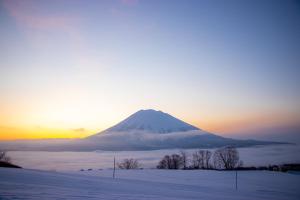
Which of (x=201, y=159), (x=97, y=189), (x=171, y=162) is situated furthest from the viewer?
(x=201, y=159)

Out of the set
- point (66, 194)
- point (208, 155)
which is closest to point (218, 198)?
point (66, 194)

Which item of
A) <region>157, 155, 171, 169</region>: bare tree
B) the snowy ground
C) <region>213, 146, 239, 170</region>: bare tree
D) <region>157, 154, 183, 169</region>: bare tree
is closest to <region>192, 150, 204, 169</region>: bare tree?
<region>213, 146, 239, 170</region>: bare tree

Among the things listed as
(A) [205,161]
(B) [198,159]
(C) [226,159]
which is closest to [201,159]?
(B) [198,159]

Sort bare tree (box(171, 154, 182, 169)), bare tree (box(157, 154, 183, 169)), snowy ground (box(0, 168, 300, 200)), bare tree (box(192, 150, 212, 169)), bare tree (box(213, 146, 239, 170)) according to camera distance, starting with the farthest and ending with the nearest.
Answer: bare tree (box(192, 150, 212, 169)), bare tree (box(213, 146, 239, 170)), bare tree (box(171, 154, 182, 169)), bare tree (box(157, 154, 183, 169)), snowy ground (box(0, 168, 300, 200))

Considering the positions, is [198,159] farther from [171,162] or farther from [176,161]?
[171,162]

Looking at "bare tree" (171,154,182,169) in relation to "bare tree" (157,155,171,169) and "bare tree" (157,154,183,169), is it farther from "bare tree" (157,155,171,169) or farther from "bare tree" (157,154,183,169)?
"bare tree" (157,155,171,169)

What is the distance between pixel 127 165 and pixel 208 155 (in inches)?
1185

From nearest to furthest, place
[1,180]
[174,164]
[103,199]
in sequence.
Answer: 1. [103,199]
2. [1,180]
3. [174,164]

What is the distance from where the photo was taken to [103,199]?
1385cm

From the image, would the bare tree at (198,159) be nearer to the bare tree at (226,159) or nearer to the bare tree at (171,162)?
the bare tree at (226,159)

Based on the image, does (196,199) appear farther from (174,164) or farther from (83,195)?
(174,164)

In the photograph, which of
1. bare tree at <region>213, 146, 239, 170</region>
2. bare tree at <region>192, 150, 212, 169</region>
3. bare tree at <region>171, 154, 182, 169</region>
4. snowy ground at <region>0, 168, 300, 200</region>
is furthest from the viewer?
bare tree at <region>192, 150, 212, 169</region>

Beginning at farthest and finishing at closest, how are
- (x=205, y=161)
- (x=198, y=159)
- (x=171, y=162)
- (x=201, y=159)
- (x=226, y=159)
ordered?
(x=198, y=159)
(x=201, y=159)
(x=205, y=161)
(x=226, y=159)
(x=171, y=162)

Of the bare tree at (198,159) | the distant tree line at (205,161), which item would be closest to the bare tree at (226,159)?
the distant tree line at (205,161)
